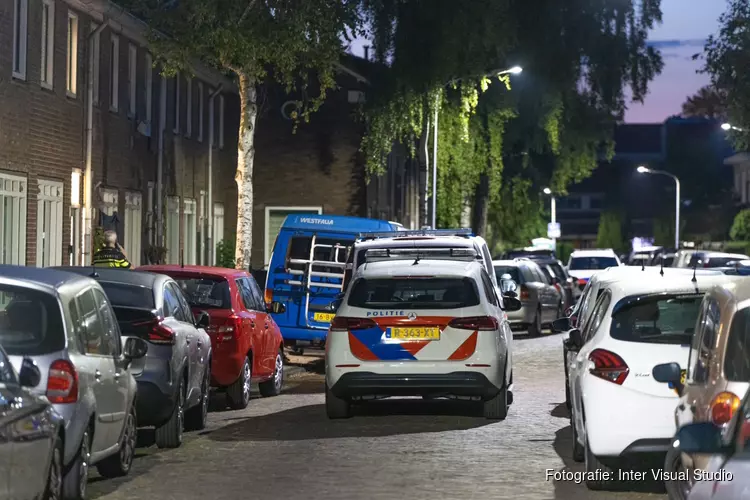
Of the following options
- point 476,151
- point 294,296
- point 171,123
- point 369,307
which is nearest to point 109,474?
point 369,307

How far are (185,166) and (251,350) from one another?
20.7m

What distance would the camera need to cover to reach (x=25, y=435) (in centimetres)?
906

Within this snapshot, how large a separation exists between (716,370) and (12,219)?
1878 centimetres

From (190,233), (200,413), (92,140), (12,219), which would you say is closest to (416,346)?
(200,413)

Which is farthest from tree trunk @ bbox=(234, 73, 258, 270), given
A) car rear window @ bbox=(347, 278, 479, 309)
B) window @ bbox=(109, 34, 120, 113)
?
car rear window @ bbox=(347, 278, 479, 309)

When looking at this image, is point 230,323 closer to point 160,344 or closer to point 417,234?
point 160,344

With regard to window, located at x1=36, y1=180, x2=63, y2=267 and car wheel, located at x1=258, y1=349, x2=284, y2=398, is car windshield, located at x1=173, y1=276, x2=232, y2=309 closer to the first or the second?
car wheel, located at x1=258, y1=349, x2=284, y2=398

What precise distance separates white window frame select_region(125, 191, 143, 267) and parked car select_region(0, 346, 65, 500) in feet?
78.5

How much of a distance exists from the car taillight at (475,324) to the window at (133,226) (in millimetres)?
17529

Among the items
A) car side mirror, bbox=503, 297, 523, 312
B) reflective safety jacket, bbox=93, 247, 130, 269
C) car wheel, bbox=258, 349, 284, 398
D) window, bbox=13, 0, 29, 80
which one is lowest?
car wheel, bbox=258, 349, 284, 398

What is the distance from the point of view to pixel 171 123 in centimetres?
3744

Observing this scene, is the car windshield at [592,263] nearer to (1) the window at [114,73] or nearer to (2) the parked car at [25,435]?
(1) the window at [114,73]

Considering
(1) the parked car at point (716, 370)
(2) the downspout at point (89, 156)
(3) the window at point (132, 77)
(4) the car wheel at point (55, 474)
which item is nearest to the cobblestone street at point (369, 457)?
(4) the car wheel at point (55, 474)

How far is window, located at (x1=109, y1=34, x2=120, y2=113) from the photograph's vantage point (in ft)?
104
